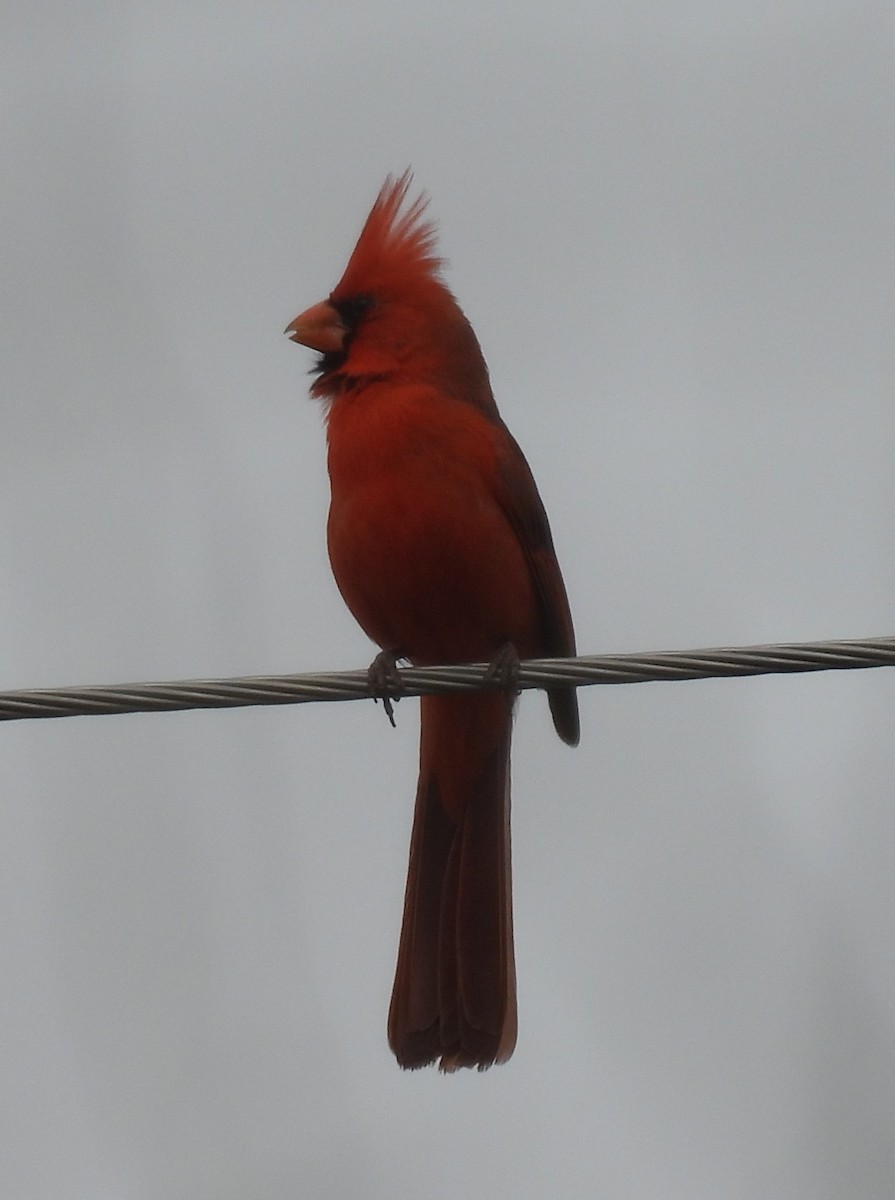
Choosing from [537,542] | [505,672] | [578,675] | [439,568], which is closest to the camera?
[578,675]

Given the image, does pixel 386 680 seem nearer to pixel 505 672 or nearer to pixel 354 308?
pixel 505 672

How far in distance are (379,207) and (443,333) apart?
42 cm

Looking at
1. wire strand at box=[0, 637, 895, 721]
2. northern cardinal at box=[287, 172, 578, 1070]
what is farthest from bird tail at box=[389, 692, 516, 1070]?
wire strand at box=[0, 637, 895, 721]

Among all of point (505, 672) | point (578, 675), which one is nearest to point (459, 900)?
point (505, 672)

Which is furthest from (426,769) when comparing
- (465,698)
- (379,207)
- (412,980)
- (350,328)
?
(379,207)

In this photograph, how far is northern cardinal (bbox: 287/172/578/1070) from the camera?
369 cm

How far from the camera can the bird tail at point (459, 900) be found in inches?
152

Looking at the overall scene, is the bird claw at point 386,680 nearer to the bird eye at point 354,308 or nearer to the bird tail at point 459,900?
the bird tail at point 459,900

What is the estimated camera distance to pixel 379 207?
4.28 metres

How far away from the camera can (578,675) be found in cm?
275

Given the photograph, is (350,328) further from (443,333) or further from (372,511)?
(372,511)

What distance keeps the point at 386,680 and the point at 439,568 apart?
49 centimetres

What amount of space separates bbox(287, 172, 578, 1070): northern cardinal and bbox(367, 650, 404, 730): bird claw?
6 centimetres

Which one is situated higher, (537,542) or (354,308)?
(354,308)
